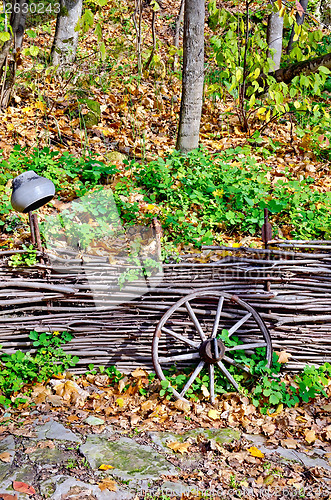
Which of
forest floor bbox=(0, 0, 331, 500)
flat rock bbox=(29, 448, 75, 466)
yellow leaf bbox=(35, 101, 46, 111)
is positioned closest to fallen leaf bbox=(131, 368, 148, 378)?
forest floor bbox=(0, 0, 331, 500)

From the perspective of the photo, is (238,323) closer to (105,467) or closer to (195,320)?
(195,320)

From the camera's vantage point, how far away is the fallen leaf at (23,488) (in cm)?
232

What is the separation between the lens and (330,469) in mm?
2721

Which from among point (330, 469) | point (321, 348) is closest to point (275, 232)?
point (321, 348)

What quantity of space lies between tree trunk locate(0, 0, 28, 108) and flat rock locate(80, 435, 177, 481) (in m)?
4.90

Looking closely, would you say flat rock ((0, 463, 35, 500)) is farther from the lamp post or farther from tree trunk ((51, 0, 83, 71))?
tree trunk ((51, 0, 83, 71))

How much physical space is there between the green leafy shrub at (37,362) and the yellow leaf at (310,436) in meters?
1.83

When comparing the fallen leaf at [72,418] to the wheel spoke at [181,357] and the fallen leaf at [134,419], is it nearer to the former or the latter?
the fallen leaf at [134,419]

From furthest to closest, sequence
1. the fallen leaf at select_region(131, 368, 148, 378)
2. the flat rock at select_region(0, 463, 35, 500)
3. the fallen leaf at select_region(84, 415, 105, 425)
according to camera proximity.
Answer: the fallen leaf at select_region(131, 368, 148, 378)
the fallen leaf at select_region(84, 415, 105, 425)
the flat rock at select_region(0, 463, 35, 500)

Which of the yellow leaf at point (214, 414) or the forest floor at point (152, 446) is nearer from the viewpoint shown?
the forest floor at point (152, 446)

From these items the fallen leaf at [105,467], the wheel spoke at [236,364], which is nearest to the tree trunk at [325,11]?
the wheel spoke at [236,364]

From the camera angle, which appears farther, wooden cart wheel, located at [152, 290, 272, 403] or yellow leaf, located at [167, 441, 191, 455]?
wooden cart wheel, located at [152, 290, 272, 403]

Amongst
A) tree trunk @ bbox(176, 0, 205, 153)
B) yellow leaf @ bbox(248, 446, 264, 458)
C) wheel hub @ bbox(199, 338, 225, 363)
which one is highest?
tree trunk @ bbox(176, 0, 205, 153)

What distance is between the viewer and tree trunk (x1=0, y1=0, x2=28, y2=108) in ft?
18.8
